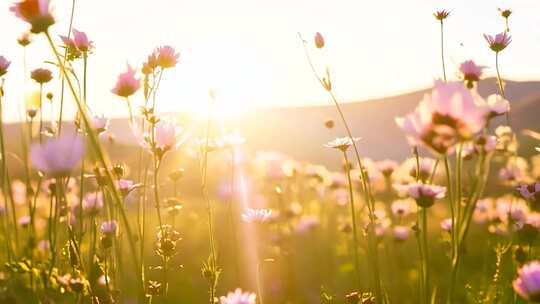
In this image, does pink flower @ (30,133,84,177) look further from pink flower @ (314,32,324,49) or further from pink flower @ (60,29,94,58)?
pink flower @ (314,32,324,49)

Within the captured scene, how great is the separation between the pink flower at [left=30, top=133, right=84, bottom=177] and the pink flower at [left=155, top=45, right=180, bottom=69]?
101 centimetres

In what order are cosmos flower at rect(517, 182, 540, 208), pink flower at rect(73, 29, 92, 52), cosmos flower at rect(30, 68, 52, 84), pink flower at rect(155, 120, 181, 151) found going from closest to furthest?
pink flower at rect(155, 120, 181, 151)
pink flower at rect(73, 29, 92, 52)
cosmos flower at rect(517, 182, 540, 208)
cosmos flower at rect(30, 68, 52, 84)

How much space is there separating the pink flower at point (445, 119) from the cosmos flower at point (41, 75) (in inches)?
85.8

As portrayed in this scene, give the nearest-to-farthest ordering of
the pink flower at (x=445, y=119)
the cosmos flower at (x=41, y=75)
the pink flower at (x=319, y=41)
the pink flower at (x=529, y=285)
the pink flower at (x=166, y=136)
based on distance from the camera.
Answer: the pink flower at (x=445, y=119)
the pink flower at (x=529, y=285)
the pink flower at (x=166, y=136)
the pink flower at (x=319, y=41)
the cosmos flower at (x=41, y=75)

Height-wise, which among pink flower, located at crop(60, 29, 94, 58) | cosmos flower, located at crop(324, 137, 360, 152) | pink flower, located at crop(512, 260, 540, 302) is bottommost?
pink flower, located at crop(512, 260, 540, 302)

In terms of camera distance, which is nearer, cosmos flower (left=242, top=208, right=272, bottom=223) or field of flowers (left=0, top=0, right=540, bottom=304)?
field of flowers (left=0, top=0, right=540, bottom=304)

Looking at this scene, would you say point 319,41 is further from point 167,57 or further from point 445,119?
point 445,119

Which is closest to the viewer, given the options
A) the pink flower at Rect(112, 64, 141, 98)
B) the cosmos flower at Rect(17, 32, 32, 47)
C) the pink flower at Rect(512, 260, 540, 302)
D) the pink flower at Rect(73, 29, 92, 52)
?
the pink flower at Rect(512, 260, 540, 302)

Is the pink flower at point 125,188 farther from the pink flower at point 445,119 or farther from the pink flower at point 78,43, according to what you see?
the pink flower at point 445,119

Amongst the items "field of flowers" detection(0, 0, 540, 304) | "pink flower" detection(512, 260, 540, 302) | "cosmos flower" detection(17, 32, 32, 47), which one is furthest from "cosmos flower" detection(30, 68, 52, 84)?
"pink flower" detection(512, 260, 540, 302)

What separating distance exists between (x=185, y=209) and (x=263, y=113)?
145 feet

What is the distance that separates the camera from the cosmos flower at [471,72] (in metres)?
2.46

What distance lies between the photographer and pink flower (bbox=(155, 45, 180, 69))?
2.58 metres

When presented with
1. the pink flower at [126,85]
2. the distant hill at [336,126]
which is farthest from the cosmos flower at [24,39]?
the distant hill at [336,126]
